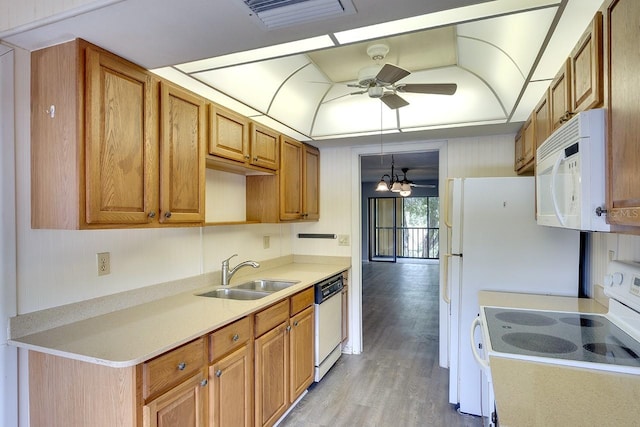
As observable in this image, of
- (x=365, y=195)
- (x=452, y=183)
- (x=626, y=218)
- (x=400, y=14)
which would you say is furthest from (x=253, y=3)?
(x=365, y=195)

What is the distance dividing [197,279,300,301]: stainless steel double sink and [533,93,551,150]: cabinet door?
1.95 metres

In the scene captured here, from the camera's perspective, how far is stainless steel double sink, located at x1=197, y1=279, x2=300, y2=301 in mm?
2575

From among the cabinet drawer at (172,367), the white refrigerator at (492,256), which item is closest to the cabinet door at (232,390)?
the cabinet drawer at (172,367)

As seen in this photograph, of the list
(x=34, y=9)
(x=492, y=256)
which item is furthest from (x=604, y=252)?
(x=34, y=9)

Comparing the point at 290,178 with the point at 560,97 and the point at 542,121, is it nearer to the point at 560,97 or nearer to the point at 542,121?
the point at 542,121

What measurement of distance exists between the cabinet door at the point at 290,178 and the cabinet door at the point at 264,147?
8 cm

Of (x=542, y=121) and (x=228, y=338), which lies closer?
(x=228, y=338)

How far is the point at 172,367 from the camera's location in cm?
150

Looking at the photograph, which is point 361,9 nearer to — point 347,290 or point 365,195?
point 347,290

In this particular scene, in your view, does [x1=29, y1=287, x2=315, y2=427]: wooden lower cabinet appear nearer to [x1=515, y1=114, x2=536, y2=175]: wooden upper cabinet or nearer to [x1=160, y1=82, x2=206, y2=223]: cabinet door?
[x1=160, y1=82, x2=206, y2=223]: cabinet door

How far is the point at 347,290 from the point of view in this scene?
12.1ft

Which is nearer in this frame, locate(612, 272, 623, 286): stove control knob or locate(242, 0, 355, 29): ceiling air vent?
locate(242, 0, 355, 29): ceiling air vent

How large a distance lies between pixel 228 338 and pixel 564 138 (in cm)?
180

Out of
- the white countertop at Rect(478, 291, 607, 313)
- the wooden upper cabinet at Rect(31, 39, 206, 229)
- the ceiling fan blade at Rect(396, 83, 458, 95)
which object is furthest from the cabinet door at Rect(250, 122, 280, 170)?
the white countertop at Rect(478, 291, 607, 313)
